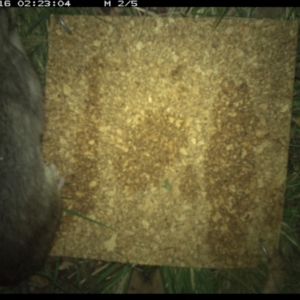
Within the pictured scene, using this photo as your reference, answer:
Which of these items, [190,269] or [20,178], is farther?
[190,269]

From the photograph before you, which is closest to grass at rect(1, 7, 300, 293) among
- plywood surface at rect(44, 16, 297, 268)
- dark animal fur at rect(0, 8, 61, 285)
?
plywood surface at rect(44, 16, 297, 268)

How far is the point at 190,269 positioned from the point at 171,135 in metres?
1.32

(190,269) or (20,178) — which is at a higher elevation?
(20,178)

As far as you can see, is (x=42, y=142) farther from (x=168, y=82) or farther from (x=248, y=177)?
(x=248, y=177)

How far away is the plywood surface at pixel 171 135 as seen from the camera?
2.87 meters

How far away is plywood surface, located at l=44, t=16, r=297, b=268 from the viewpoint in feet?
9.41

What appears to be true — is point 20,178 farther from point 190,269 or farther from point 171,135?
point 190,269

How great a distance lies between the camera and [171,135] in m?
2.87

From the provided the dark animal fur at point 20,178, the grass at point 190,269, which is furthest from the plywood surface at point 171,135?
the dark animal fur at point 20,178

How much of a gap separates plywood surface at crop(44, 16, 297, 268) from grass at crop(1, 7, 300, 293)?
0.10 m

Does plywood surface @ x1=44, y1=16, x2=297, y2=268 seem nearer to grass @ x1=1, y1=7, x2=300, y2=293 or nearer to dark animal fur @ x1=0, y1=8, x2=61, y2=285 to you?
grass @ x1=1, y1=7, x2=300, y2=293

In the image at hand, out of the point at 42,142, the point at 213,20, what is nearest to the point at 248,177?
the point at 213,20

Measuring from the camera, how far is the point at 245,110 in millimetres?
2861

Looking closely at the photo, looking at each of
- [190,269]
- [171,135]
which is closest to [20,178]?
[171,135]
